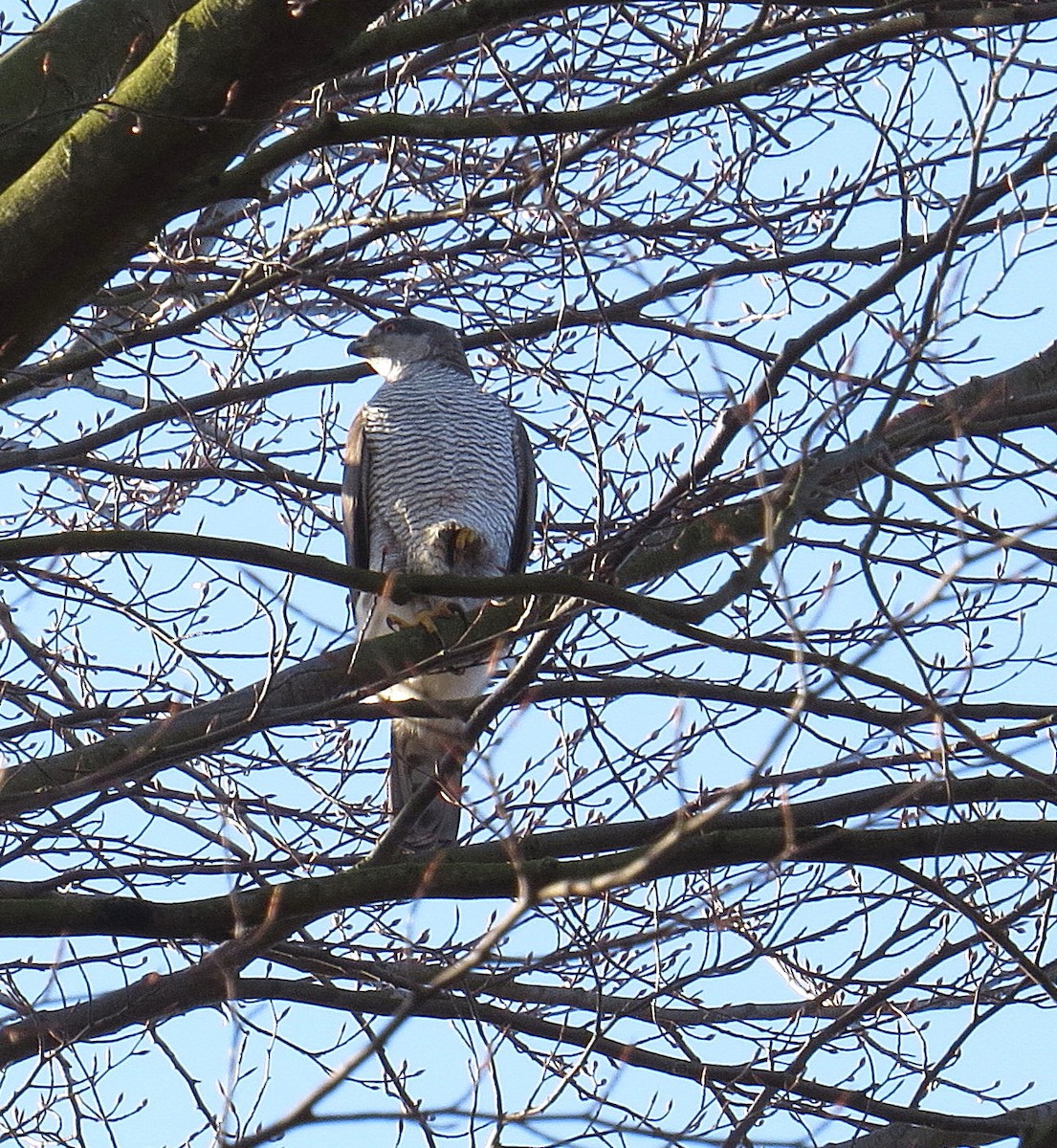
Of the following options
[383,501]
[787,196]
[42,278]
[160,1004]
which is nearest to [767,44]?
[787,196]

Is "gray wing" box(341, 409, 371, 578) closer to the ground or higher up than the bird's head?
closer to the ground

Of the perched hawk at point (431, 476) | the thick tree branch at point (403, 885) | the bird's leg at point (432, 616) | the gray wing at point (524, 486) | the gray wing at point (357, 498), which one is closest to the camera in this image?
the thick tree branch at point (403, 885)

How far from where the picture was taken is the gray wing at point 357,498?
6352 millimetres

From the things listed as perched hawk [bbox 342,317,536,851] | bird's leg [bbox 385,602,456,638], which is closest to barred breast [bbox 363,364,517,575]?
perched hawk [bbox 342,317,536,851]

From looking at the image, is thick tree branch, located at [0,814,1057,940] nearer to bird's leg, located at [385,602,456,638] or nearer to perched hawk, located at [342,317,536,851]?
bird's leg, located at [385,602,456,638]

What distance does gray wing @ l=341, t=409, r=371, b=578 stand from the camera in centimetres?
635

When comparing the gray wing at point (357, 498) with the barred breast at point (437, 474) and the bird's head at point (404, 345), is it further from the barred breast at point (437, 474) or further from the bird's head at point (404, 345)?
the bird's head at point (404, 345)

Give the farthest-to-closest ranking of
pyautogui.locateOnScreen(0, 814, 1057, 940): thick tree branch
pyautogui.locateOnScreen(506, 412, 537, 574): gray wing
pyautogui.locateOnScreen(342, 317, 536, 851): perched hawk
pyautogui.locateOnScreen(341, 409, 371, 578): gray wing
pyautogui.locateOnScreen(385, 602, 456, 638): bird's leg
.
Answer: pyautogui.locateOnScreen(506, 412, 537, 574): gray wing
pyautogui.locateOnScreen(342, 317, 536, 851): perched hawk
pyautogui.locateOnScreen(341, 409, 371, 578): gray wing
pyautogui.locateOnScreen(385, 602, 456, 638): bird's leg
pyautogui.locateOnScreen(0, 814, 1057, 940): thick tree branch

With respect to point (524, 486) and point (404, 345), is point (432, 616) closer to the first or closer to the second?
point (524, 486)

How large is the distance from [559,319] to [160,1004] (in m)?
2.26

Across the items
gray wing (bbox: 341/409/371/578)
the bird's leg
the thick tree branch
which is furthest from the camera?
gray wing (bbox: 341/409/371/578)

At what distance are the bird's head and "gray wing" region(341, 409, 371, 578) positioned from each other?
0.25m

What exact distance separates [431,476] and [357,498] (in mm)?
329

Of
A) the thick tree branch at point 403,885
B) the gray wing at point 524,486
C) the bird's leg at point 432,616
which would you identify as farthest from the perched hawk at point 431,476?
the thick tree branch at point 403,885
